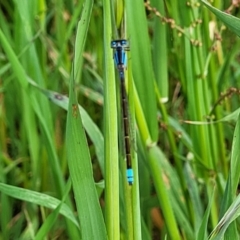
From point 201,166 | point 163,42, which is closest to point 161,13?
point 163,42

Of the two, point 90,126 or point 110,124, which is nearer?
point 110,124

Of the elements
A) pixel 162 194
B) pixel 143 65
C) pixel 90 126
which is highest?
pixel 143 65

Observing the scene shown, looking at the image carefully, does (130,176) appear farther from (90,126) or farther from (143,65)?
(90,126)

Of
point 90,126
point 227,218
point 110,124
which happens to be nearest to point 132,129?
point 110,124

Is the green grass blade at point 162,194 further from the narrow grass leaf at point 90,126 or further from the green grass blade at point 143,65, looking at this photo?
the narrow grass leaf at point 90,126

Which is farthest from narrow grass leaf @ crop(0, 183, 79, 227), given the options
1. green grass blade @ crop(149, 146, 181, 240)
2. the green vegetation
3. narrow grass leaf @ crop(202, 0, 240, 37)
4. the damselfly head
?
narrow grass leaf @ crop(202, 0, 240, 37)

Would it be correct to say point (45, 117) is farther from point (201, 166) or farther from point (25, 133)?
point (201, 166)

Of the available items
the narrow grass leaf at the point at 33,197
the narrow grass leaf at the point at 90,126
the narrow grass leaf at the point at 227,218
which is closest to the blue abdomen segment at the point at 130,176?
the narrow grass leaf at the point at 227,218

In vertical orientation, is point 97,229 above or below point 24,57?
below

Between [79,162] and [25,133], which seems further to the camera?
[25,133]
